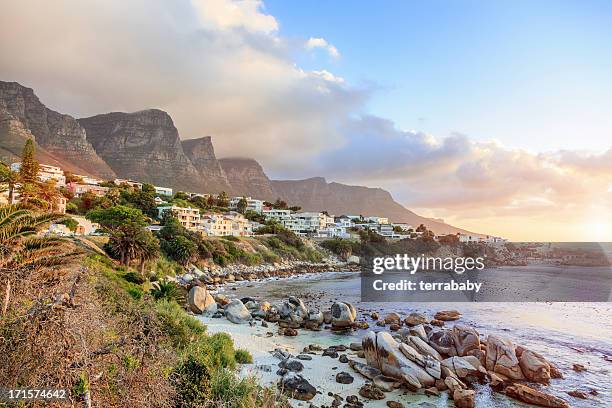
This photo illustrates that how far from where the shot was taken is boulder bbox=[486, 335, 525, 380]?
16.2 m

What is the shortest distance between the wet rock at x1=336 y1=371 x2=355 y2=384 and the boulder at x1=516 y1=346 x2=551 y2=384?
322 inches

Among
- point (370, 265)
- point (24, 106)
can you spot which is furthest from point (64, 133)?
point (370, 265)

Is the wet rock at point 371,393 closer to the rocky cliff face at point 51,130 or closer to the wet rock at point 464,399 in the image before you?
the wet rock at point 464,399

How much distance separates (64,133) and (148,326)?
7954 inches

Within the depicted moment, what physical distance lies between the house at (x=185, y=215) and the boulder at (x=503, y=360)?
208 ft

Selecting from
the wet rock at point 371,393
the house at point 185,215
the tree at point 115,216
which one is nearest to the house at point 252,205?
the house at point 185,215

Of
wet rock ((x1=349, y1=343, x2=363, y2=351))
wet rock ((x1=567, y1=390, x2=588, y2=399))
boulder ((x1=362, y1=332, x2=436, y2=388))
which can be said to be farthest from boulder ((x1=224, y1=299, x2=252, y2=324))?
wet rock ((x1=567, y1=390, x2=588, y2=399))

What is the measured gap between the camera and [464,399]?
43.4ft

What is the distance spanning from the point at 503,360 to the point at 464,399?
191 inches

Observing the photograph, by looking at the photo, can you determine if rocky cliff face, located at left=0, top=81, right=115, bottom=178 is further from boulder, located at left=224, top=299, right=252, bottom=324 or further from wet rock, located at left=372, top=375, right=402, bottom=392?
wet rock, located at left=372, top=375, right=402, bottom=392

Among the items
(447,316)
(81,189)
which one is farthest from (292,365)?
(81,189)

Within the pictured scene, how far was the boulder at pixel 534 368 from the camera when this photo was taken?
1603cm

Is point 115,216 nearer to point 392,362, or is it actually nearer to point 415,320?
point 415,320

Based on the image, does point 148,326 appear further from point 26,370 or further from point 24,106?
point 24,106
